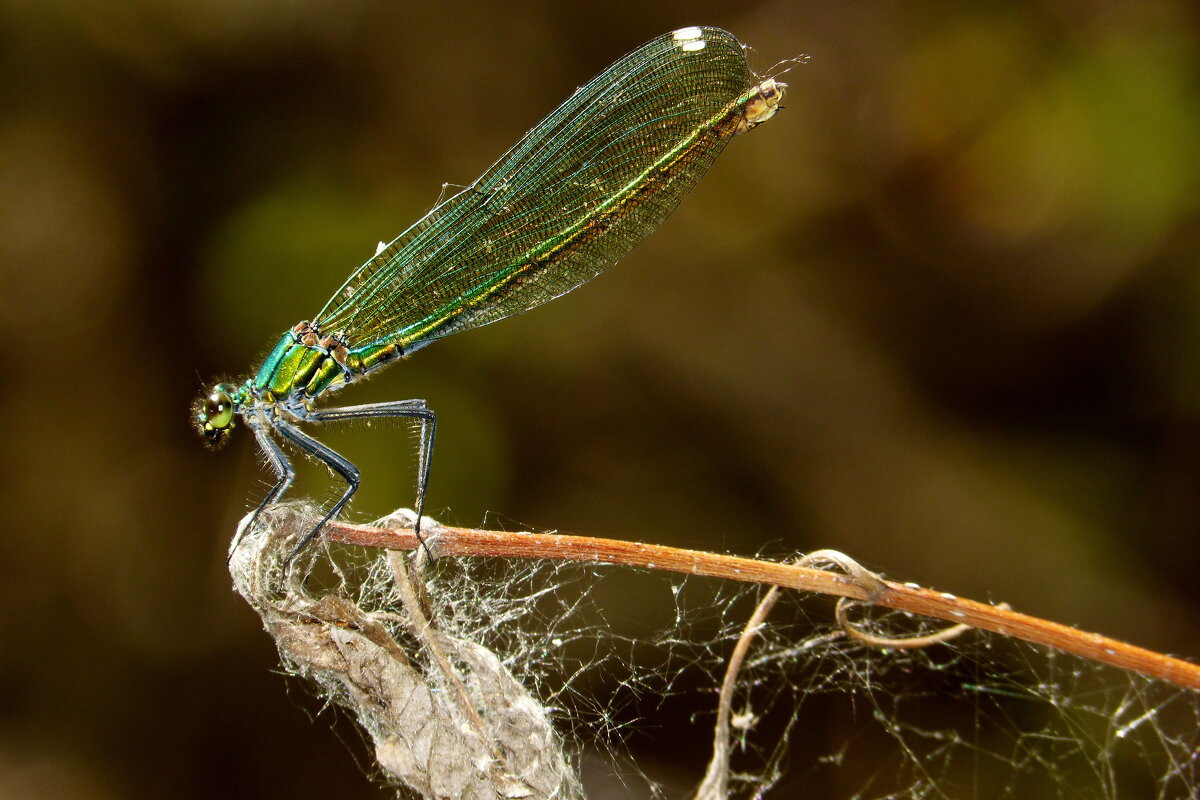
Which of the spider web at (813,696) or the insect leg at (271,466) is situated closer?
the insect leg at (271,466)

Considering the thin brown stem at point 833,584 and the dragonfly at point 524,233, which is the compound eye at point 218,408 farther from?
the thin brown stem at point 833,584

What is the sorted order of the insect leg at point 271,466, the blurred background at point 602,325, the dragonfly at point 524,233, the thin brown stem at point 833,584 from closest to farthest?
the thin brown stem at point 833,584 → the insect leg at point 271,466 → the dragonfly at point 524,233 → the blurred background at point 602,325

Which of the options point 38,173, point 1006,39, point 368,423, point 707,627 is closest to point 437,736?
point 368,423

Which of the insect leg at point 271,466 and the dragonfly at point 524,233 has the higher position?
the dragonfly at point 524,233

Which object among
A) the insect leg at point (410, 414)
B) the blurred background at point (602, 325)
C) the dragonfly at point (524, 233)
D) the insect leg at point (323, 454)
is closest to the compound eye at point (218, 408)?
the dragonfly at point (524, 233)

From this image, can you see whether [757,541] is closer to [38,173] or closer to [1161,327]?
[1161,327]

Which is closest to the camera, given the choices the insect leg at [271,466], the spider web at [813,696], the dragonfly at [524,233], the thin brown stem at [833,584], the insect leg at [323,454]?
the thin brown stem at [833,584]

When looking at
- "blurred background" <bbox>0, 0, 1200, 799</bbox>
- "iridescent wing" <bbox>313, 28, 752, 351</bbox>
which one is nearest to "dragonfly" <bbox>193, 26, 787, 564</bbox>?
"iridescent wing" <bbox>313, 28, 752, 351</bbox>
